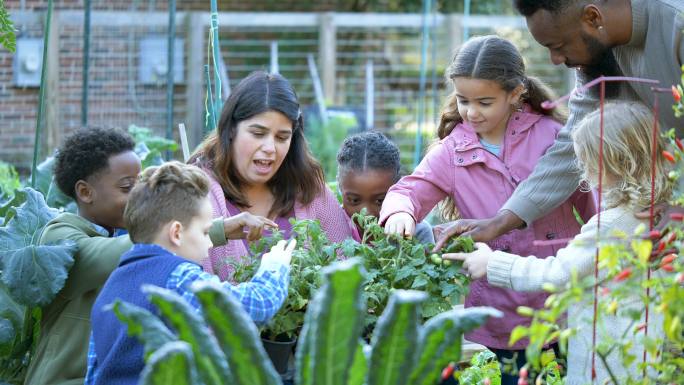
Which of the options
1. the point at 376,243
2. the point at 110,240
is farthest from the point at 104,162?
the point at 376,243

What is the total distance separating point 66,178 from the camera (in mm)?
3582

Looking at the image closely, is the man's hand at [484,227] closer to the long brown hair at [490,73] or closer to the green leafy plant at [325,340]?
the long brown hair at [490,73]

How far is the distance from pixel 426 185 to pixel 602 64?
73 cm

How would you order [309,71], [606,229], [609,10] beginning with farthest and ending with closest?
[309,71], [609,10], [606,229]

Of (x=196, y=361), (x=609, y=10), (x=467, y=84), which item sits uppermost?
(x=609, y=10)

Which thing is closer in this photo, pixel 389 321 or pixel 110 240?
pixel 389 321

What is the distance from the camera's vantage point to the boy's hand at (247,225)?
3.13m

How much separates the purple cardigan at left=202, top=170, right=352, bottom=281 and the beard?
1.01m

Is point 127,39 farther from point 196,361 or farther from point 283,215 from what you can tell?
point 196,361

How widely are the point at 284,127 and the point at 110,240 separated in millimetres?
826

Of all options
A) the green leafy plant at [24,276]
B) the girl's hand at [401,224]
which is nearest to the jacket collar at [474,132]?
the girl's hand at [401,224]

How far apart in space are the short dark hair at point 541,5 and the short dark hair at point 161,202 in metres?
1.14

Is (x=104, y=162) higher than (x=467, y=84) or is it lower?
lower

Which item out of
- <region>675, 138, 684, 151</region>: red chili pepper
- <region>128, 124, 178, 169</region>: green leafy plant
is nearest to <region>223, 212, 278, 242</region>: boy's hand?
<region>675, 138, 684, 151</region>: red chili pepper
